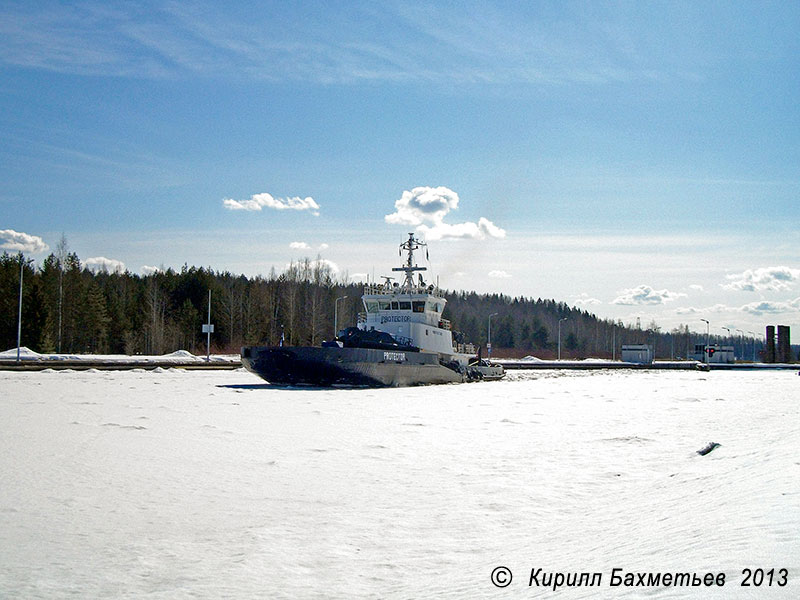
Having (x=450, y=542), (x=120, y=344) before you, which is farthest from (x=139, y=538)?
(x=120, y=344)

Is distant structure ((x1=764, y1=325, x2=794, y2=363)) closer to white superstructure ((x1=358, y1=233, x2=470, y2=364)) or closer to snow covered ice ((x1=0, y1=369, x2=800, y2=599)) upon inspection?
white superstructure ((x1=358, y1=233, x2=470, y2=364))

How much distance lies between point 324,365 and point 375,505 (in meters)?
22.1

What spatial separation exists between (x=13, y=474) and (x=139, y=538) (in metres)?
3.80

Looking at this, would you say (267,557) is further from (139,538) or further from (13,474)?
(13,474)

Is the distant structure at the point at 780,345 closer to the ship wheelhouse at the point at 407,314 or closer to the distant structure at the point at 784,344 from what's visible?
the distant structure at the point at 784,344

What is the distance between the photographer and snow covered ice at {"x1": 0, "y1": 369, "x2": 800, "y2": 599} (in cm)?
564

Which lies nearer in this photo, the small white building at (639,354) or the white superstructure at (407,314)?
the white superstructure at (407,314)

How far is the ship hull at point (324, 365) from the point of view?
30.3 m

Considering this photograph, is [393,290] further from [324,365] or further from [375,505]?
[375,505]

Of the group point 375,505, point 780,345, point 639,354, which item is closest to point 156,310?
point 639,354

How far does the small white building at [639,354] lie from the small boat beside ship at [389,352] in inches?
2216

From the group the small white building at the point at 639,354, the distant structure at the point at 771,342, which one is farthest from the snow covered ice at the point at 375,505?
the distant structure at the point at 771,342

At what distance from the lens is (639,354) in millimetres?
98625

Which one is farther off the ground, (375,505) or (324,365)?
(324,365)
